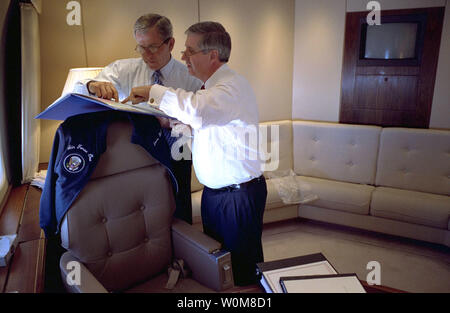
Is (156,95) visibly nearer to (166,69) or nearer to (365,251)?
(166,69)

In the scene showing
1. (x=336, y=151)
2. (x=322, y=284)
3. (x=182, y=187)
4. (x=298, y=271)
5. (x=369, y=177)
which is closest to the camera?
(x=322, y=284)

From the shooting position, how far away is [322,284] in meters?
1.19

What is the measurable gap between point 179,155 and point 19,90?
1303 mm

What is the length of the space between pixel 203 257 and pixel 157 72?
A: 1.11 meters

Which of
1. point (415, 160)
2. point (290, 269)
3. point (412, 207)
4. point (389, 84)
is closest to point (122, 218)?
point (290, 269)

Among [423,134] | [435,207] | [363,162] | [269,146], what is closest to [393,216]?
[435,207]

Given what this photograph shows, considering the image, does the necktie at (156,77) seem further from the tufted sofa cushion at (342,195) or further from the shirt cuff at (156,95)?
the tufted sofa cushion at (342,195)

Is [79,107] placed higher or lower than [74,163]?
higher

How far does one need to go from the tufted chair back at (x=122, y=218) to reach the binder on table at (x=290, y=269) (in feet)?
1.98

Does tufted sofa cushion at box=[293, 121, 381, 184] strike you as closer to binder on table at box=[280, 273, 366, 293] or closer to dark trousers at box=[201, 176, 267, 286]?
dark trousers at box=[201, 176, 267, 286]


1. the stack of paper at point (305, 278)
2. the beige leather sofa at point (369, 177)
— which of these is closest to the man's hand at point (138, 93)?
the stack of paper at point (305, 278)

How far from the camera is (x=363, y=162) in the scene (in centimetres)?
324

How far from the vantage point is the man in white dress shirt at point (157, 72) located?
1.84 meters
